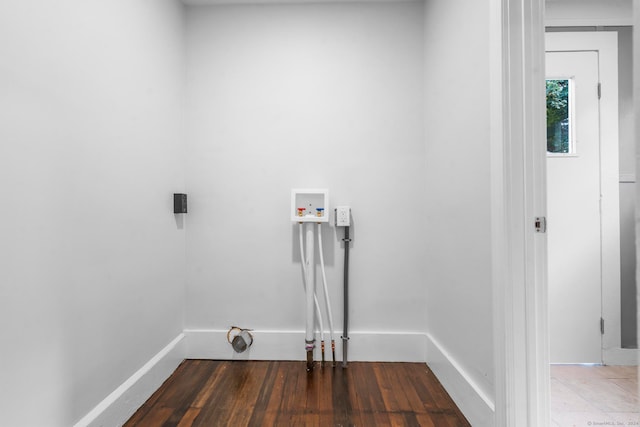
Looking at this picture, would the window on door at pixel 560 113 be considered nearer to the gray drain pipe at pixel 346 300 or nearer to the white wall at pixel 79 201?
the gray drain pipe at pixel 346 300

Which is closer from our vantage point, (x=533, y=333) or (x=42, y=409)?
(x=42, y=409)

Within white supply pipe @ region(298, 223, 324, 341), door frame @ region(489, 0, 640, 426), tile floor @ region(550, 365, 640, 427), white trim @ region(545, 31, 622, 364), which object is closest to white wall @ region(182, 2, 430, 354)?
white supply pipe @ region(298, 223, 324, 341)

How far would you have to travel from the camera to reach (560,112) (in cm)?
223

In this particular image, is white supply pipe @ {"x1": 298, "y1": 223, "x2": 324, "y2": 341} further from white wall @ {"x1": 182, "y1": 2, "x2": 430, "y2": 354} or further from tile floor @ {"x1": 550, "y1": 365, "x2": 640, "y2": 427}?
tile floor @ {"x1": 550, "y1": 365, "x2": 640, "y2": 427}

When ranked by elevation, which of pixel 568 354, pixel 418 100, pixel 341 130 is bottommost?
pixel 568 354

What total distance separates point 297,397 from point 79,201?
135cm

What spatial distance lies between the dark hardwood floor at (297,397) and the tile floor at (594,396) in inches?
21.1

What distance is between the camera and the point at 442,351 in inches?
73.9

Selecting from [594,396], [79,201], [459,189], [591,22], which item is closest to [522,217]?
[459,189]

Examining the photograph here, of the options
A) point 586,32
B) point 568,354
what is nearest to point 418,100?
point 586,32

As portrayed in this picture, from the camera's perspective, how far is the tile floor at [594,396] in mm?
1554

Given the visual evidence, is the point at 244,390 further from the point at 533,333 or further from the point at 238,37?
the point at 238,37

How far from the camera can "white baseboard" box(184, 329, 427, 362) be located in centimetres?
216

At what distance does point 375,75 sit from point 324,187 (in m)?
0.80
